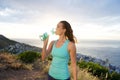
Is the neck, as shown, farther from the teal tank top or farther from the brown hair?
the teal tank top

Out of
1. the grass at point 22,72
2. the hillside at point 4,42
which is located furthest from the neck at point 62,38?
the hillside at point 4,42

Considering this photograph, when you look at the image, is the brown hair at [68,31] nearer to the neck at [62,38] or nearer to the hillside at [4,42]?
the neck at [62,38]

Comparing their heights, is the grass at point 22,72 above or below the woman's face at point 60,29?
below

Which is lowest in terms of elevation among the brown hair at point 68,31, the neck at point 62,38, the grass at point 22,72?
the grass at point 22,72

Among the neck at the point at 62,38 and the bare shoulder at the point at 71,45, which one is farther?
the neck at the point at 62,38

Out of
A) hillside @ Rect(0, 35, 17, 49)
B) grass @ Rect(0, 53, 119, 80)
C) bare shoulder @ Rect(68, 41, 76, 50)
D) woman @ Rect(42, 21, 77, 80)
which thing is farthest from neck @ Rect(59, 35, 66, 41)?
hillside @ Rect(0, 35, 17, 49)

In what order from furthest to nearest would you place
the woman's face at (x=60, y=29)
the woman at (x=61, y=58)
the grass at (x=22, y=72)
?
the grass at (x=22, y=72) < the woman's face at (x=60, y=29) < the woman at (x=61, y=58)

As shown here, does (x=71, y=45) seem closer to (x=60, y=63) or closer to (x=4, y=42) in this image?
(x=60, y=63)

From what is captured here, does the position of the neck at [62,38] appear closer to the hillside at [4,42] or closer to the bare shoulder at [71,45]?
the bare shoulder at [71,45]

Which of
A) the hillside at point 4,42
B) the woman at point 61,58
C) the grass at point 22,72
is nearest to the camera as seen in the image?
the woman at point 61,58

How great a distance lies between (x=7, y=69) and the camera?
13922mm

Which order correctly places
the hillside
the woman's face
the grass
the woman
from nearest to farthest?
the woman → the woman's face → the grass → the hillside

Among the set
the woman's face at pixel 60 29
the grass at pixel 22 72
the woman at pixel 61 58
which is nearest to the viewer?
the woman at pixel 61 58

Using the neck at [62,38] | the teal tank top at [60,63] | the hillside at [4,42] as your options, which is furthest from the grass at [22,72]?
the hillside at [4,42]
